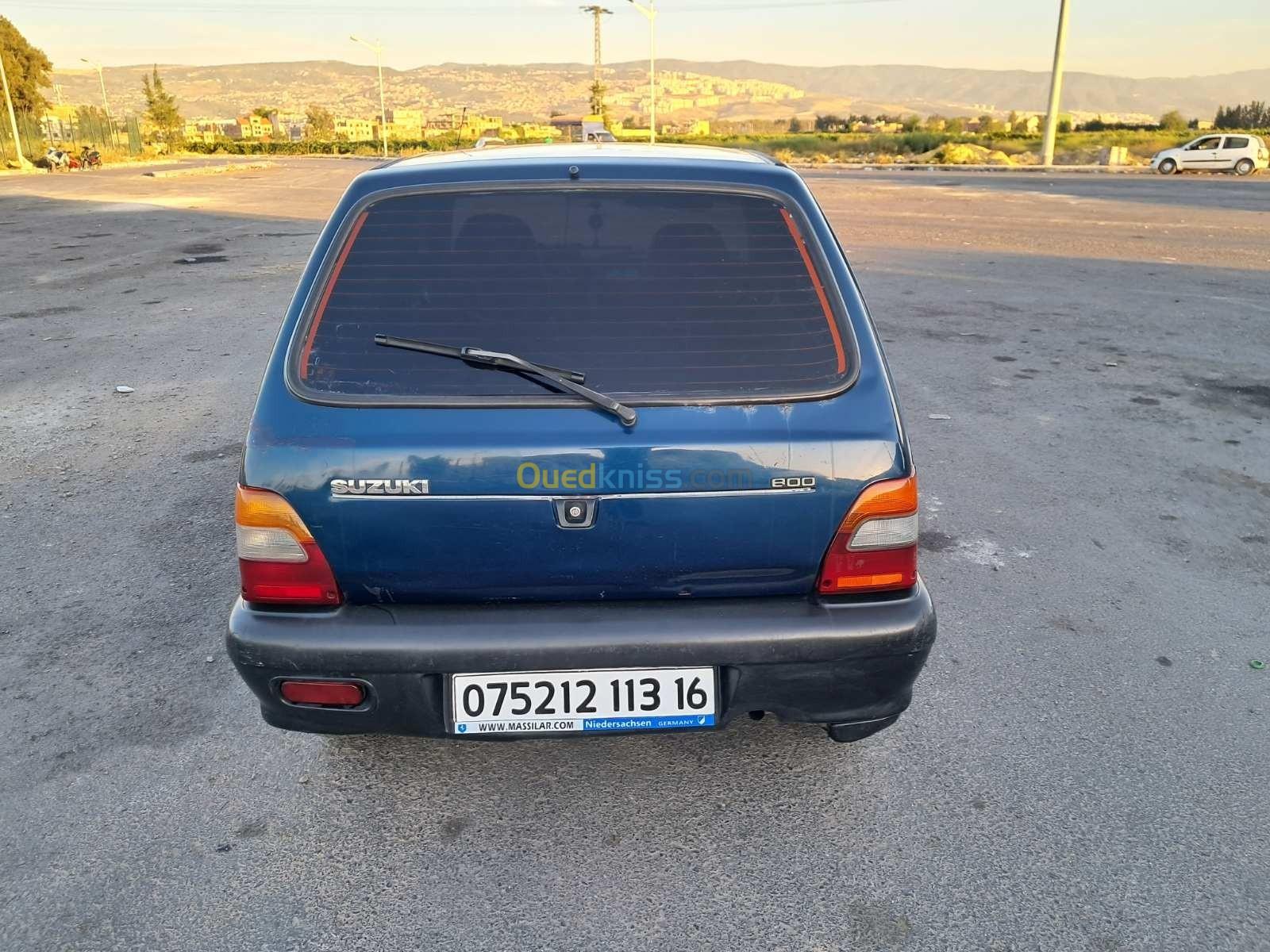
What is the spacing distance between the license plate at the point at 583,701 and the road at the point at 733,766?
412 mm

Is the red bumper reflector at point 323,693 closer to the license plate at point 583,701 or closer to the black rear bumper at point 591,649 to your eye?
the black rear bumper at point 591,649

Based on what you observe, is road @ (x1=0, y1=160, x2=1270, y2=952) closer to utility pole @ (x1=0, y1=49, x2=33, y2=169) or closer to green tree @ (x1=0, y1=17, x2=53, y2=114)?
utility pole @ (x1=0, y1=49, x2=33, y2=169)

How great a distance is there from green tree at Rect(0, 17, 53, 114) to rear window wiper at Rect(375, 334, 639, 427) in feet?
210

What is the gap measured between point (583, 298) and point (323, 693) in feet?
3.95

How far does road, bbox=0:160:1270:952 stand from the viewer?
7.93 feet

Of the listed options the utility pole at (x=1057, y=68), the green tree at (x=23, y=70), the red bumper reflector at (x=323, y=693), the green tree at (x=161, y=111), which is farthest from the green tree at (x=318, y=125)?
the red bumper reflector at (x=323, y=693)

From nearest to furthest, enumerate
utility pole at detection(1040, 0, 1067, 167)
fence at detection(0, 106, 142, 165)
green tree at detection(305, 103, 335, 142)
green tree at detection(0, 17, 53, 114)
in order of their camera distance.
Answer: utility pole at detection(1040, 0, 1067, 167)
fence at detection(0, 106, 142, 165)
green tree at detection(0, 17, 53, 114)
green tree at detection(305, 103, 335, 142)

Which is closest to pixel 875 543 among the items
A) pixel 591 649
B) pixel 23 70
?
pixel 591 649

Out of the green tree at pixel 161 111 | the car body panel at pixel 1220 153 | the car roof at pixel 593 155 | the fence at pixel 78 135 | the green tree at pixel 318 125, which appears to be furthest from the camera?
the green tree at pixel 318 125

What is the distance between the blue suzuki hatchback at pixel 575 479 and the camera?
239 centimetres

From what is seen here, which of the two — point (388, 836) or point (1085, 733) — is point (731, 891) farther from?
point (1085, 733)

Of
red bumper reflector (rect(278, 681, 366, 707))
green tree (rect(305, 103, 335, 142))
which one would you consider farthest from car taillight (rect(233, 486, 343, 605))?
green tree (rect(305, 103, 335, 142))

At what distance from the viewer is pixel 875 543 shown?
250 cm

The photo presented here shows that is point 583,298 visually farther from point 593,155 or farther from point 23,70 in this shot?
point 23,70
